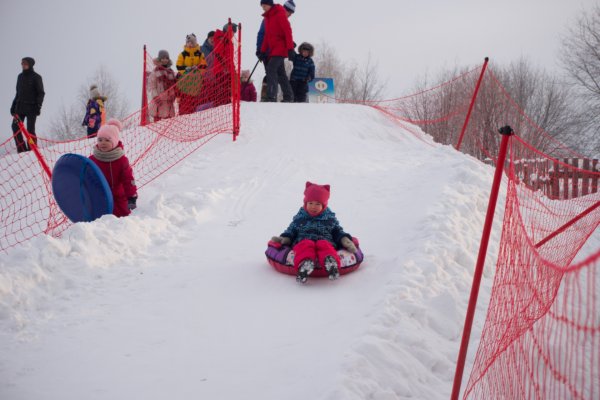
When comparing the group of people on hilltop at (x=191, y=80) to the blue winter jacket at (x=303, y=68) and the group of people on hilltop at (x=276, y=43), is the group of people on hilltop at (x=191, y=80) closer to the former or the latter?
the group of people on hilltop at (x=276, y=43)

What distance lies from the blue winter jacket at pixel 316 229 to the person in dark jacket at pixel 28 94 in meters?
7.38

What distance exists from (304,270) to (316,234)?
0.51 m

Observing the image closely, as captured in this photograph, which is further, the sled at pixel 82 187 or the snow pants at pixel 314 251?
the sled at pixel 82 187

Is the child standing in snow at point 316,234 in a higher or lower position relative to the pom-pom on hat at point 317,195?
lower

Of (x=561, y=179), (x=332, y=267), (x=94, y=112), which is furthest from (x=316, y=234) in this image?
(x=94, y=112)

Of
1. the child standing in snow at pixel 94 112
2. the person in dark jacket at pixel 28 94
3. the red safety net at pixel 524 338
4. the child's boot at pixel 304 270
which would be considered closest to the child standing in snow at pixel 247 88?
the child standing in snow at pixel 94 112

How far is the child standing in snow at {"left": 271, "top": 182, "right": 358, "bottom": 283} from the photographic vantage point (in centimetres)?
397

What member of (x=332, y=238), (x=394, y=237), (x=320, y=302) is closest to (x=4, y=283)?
(x=320, y=302)

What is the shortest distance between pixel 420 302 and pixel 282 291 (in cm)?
115

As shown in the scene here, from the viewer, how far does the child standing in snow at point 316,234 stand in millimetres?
3970

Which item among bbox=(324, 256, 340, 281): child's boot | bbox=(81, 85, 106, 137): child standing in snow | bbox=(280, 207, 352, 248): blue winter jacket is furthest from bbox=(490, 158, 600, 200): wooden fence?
bbox=(81, 85, 106, 137): child standing in snow

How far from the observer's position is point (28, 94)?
9.34m

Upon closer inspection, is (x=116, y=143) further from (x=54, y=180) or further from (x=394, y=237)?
(x=394, y=237)

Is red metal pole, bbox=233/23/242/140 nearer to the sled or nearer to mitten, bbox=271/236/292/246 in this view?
the sled
